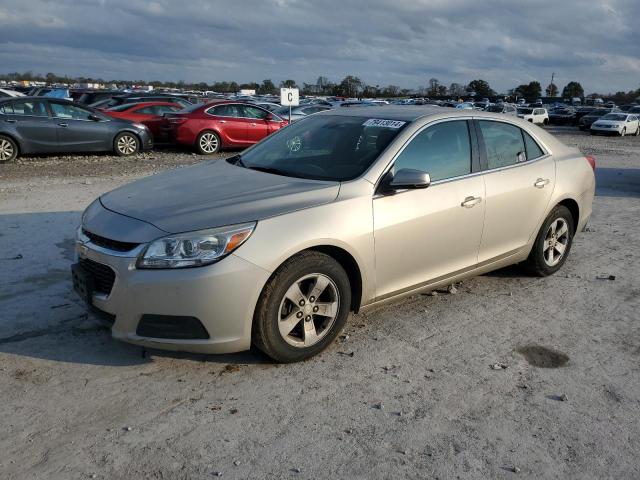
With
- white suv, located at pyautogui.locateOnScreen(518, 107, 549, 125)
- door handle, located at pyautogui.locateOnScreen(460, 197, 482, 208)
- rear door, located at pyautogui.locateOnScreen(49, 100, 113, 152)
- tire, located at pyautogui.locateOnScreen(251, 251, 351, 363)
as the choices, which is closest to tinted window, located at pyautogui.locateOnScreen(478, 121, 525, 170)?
door handle, located at pyautogui.locateOnScreen(460, 197, 482, 208)

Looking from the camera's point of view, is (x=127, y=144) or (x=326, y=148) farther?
(x=127, y=144)

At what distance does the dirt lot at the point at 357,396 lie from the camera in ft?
9.39

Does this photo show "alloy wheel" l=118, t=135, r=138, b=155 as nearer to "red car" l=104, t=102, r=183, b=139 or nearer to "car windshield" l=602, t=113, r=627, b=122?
"red car" l=104, t=102, r=183, b=139

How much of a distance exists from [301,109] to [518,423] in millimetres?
22087

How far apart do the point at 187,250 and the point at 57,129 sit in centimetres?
1133

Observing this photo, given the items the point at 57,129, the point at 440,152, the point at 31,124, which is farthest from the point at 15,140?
the point at 440,152

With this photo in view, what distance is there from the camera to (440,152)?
454 centimetres

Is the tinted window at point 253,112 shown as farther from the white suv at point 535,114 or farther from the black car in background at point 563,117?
the black car in background at point 563,117

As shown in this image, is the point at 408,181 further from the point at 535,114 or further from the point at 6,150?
the point at 535,114

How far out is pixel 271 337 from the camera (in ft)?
11.8

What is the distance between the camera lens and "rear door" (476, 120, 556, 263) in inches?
189

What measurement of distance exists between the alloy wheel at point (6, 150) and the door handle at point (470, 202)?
1139 centimetres

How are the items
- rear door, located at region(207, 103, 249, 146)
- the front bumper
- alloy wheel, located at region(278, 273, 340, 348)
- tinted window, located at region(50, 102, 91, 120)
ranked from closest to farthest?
the front bumper, alloy wheel, located at region(278, 273, 340, 348), tinted window, located at region(50, 102, 91, 120), rear door, located at region(207, 103, 249, 146)

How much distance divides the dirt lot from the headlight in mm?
772
